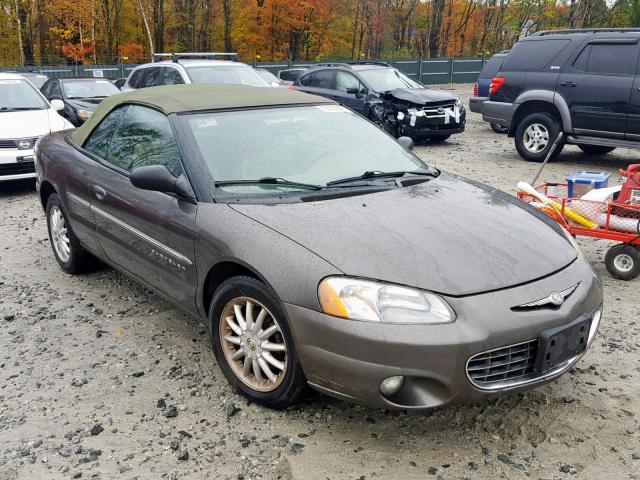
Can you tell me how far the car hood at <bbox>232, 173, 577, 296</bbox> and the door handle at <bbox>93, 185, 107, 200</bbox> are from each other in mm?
1448

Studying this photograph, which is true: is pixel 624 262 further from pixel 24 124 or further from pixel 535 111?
pixel 24 124

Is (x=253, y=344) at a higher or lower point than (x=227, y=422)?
higher

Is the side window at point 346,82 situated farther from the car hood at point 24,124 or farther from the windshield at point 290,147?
the windshield at point 290,147

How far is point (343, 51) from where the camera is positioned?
152 feet

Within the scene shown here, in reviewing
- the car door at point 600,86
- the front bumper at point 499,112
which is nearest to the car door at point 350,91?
the front bumper at point 499,112

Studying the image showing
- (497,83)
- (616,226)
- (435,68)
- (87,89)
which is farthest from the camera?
(435,68)

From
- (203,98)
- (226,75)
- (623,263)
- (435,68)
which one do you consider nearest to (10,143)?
(226,75)

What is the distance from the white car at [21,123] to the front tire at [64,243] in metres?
3.58

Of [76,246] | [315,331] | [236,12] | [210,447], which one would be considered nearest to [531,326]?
[315,331]

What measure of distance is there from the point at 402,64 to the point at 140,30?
66.7 ft

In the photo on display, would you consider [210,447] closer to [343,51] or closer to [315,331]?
[315,331]

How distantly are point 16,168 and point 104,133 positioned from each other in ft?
15.1

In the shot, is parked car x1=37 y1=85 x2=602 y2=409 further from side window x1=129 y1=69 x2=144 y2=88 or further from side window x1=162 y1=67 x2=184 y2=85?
side window x1=129 y1=69 x2=144 y2=88

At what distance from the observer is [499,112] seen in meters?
11.2
